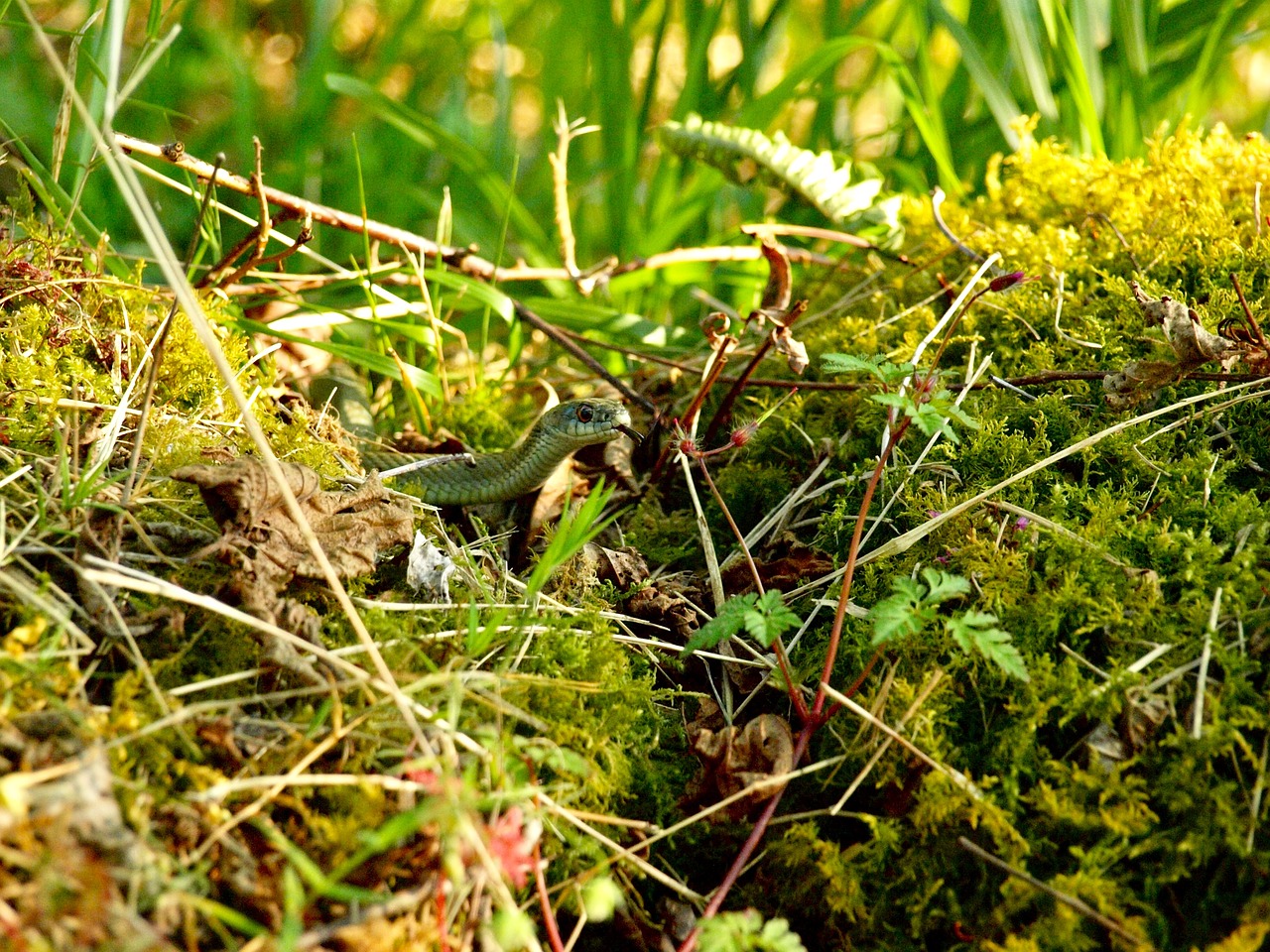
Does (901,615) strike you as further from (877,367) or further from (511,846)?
(511,846)

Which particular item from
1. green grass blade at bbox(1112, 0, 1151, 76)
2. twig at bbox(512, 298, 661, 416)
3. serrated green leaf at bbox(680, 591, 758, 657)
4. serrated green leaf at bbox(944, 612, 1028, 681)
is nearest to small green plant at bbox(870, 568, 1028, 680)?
serrated green leaf at bbox(944, 612, 1028, 681)

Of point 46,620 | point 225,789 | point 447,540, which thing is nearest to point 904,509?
point 447,540

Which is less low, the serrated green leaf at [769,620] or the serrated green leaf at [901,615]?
the serrated green leaf at [901,615]

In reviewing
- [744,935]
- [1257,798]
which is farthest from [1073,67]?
[744,935]

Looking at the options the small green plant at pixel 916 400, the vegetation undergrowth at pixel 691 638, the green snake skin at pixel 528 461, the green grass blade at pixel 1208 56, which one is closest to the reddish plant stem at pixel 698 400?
the vegetation undergrowth at pixel 691 638

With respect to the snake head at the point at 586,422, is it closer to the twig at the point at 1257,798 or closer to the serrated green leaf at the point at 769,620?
the serrated green leaf at the point at 769,620
